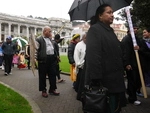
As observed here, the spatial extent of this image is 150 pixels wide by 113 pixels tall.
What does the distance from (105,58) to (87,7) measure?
1713 millimetres

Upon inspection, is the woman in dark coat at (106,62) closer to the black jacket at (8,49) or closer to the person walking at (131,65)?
the person walking at (131,65)

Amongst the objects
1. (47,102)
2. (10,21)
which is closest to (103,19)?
(47,102)

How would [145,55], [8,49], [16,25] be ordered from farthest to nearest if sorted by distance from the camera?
1. [16,25]
2. [8,49]
3. [145,55]

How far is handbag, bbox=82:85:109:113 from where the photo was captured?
3014 millimetres

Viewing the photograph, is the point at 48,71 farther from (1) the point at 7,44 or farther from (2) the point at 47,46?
(1) the point at 7,44

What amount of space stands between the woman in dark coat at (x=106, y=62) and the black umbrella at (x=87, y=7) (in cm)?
115

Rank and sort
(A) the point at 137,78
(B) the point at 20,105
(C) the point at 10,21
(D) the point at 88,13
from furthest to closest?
(C) the point at 10,21, (A) the point at 137,78, (B) the point at 20,105, (D) the point at 88,13

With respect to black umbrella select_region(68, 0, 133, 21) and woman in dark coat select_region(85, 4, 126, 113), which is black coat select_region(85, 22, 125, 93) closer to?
woman in dark coat select_region(85, 4, 126, 113)

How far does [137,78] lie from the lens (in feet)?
19.2

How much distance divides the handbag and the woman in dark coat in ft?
0.38

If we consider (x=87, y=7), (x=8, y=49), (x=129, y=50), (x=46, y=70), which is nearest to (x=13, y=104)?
(x=46, y=70)

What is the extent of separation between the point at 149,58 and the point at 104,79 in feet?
10.6

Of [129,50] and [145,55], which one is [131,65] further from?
[145,55]

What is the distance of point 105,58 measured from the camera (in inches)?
126
